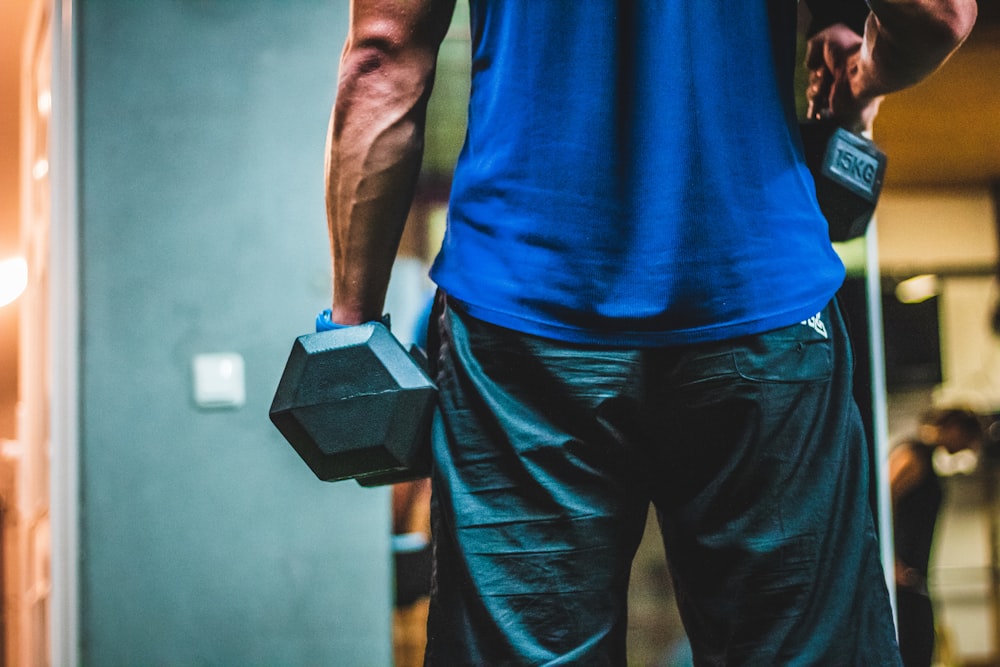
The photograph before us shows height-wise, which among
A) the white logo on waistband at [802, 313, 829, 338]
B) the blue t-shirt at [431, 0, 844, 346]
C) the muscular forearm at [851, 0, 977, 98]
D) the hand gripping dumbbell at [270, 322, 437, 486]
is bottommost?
the hand gripping dumbbell at [270, 322, 437, 486]

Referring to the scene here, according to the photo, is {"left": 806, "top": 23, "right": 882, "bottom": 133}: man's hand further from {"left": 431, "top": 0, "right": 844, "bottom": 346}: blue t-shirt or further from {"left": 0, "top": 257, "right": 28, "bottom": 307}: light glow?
{"left": 0, "top": 257, "right": 28, "bottom": 307}: light glow

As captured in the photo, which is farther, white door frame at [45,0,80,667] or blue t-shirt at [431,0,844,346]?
white door frame at [45,0,80,667]

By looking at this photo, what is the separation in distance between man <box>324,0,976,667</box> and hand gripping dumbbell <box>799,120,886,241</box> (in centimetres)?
12

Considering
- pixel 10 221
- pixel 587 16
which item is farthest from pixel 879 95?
pixel 10 221

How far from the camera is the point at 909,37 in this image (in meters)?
0.66

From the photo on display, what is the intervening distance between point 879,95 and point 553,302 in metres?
0.36

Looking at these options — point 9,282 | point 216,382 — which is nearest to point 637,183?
point 216,382

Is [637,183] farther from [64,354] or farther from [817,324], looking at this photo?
[64,354]

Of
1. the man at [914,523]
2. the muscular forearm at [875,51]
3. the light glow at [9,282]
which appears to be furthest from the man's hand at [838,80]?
the light glow at [9,282]

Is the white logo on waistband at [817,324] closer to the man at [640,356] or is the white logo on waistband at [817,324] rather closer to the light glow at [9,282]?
the man at [640,356]

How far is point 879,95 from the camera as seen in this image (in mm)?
776

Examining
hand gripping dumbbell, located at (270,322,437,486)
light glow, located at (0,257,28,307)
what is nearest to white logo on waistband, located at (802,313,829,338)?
hand gripping dumbbell, located at (270,322,437,486)

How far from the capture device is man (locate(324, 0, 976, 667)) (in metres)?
0.63

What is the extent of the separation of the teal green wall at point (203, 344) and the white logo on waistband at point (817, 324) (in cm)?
159
